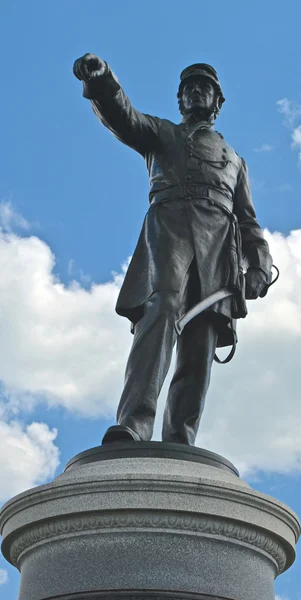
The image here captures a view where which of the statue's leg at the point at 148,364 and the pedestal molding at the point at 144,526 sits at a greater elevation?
the statue's leg at the point at 148,364

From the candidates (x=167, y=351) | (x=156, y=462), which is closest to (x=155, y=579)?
(x=156, y=462)

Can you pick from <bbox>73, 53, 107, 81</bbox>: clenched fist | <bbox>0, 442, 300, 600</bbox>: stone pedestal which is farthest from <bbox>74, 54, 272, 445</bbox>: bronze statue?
<bbox>0, 442, 300, 600</bbox>: stone pedestal

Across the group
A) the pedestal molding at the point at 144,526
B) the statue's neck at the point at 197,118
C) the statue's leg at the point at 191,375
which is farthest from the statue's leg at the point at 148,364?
the statue's neck at the point at 197,118

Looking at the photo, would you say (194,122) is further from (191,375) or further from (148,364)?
(148,364)

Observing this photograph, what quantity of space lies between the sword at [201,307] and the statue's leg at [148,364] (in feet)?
0.25

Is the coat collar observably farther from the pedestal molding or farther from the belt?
the pedestal molding

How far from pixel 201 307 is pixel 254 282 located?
3.07ft

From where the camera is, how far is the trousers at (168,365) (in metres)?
6.89

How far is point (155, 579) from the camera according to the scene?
5.55 metres

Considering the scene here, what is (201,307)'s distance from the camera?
7516mm

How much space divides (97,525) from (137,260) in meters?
2.82

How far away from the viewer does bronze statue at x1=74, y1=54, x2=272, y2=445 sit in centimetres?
709

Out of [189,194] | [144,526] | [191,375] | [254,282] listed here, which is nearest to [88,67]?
[189,194]

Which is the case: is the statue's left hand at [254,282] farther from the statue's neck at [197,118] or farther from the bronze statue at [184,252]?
the statue's neck at [197,118]
